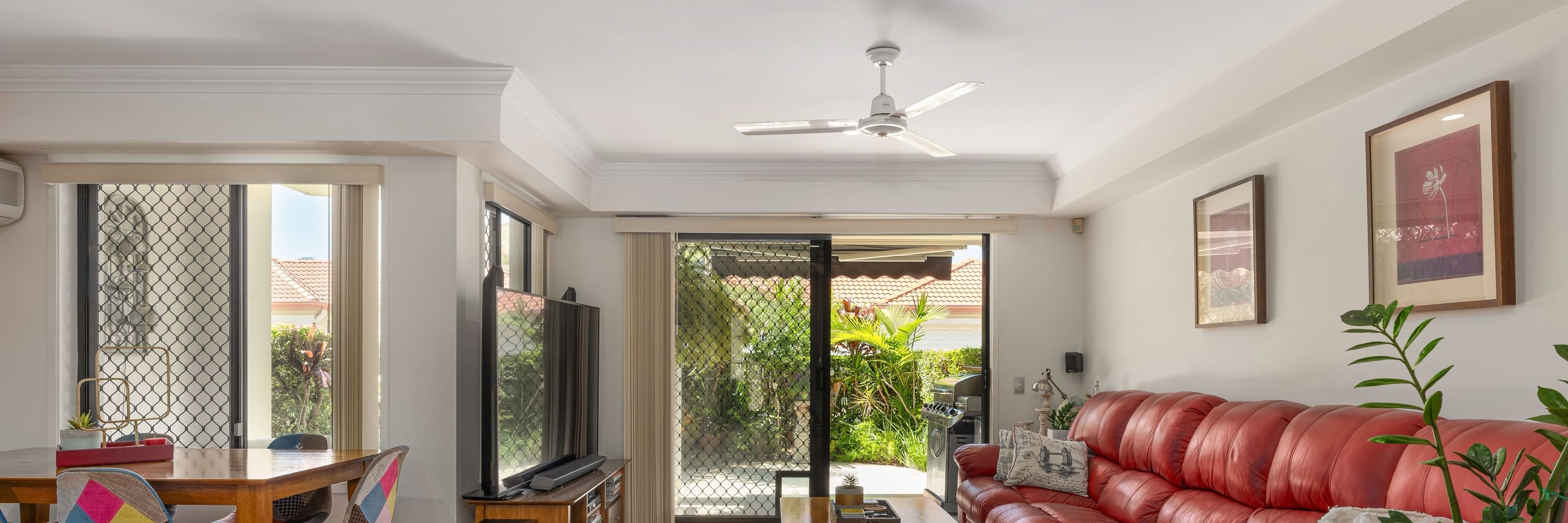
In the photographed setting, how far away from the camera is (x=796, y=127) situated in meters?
3.59

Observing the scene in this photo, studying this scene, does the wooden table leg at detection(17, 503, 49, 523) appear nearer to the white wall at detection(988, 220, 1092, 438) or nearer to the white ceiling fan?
the white ceiling fan

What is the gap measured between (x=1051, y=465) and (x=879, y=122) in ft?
6.66

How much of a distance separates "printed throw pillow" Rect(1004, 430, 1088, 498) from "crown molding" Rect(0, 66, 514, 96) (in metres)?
2.95

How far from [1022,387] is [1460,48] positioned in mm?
3736

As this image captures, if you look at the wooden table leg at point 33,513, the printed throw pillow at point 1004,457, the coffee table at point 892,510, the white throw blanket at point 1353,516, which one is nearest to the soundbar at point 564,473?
the coffee table at point 892,510

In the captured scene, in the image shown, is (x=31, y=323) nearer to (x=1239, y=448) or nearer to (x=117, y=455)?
(x=117, y=455)

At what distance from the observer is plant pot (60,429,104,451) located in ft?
10.7

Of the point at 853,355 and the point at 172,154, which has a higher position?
the point at 172,154

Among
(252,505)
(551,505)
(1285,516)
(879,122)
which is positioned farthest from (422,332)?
(1285,516)

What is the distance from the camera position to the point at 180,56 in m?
3.53

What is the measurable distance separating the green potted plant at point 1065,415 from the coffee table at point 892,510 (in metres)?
1.09

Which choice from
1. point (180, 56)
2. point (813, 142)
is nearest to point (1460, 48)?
point (813, 142)

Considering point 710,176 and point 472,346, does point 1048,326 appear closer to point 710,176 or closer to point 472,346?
point 710,176

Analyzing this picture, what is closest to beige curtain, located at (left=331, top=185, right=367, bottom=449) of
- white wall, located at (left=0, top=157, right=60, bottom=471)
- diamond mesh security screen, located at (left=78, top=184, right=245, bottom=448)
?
diamond mesh security screen, located at (left=78, top=184, right=245, bottom=448)
